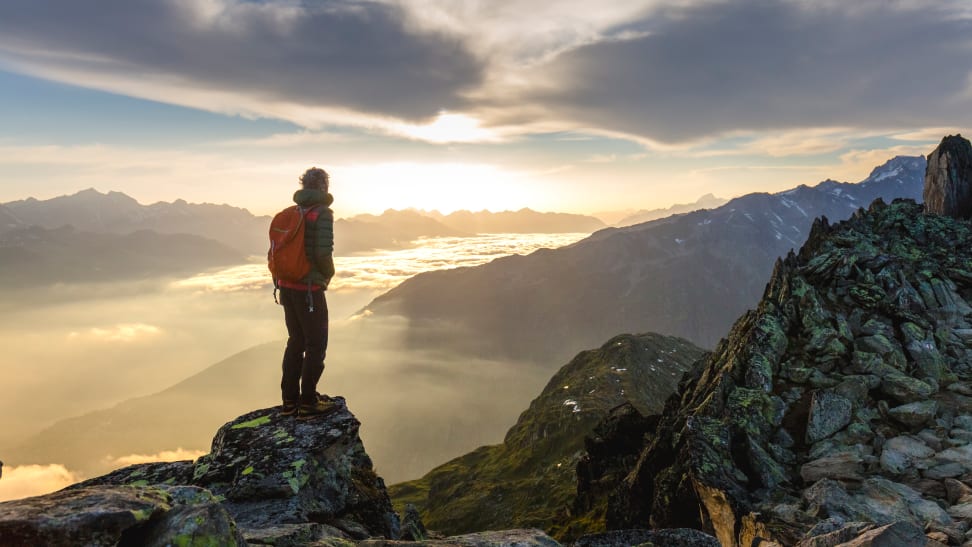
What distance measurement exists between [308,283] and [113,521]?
898cm

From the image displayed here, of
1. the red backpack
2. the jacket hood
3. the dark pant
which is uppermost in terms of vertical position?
the jacket hood

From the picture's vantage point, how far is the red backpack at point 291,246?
1478 centimetres

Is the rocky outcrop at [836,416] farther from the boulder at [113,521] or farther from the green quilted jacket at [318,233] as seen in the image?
the green quilted jacket at [318,233]

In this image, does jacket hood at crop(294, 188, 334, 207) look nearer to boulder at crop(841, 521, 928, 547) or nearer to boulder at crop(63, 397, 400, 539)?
boulder at crop(63, 397, 400, 539)

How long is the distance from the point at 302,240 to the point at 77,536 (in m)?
9.61

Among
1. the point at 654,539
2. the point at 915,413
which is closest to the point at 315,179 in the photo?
the point at 654,539

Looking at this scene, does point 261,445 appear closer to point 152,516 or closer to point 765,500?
point 152,516

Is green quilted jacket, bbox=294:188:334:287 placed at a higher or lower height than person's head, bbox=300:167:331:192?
lower

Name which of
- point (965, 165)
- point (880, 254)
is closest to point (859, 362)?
point (880, 254)

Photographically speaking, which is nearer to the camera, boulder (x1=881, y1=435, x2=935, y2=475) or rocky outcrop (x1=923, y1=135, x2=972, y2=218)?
boulder (x1=881, y1=435, x2=935, y2=475)

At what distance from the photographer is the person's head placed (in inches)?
597

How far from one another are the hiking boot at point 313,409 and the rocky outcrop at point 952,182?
76.3 m

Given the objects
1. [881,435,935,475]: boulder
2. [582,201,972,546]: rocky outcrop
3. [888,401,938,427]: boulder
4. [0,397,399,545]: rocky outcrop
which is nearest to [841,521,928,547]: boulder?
[582,201,972,546]: rocky outcrop

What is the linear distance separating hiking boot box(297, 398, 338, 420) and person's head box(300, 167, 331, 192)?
7.50 m
